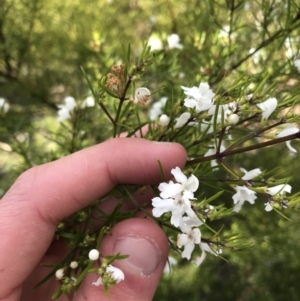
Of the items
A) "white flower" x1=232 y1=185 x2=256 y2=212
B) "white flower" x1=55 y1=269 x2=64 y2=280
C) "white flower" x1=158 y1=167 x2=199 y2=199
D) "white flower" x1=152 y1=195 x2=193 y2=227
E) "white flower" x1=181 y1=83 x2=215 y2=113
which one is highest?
"white flower" x1=181 y1=83 x2=215 y2=113

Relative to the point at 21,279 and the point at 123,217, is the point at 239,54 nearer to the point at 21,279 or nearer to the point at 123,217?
the point at 123,217

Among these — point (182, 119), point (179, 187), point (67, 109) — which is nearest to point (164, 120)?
point (182, 119)

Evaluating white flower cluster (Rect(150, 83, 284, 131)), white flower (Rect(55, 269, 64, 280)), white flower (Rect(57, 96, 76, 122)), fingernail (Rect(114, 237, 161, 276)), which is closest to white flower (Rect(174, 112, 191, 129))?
white flower cluster (Rect(150, 83, 284, 131))

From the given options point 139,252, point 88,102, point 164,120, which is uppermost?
point 164,120

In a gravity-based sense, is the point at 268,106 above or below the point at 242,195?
above

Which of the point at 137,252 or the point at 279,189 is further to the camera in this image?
the point at 137,252

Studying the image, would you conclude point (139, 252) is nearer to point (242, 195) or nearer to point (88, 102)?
point (242, 195)

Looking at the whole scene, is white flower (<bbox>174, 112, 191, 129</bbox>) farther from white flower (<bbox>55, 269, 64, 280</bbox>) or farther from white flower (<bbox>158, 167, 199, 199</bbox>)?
white flower (<bbox>55, 269, 64, 280</bbox>)

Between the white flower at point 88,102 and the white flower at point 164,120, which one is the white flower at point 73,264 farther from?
the white flower at point 88,102
